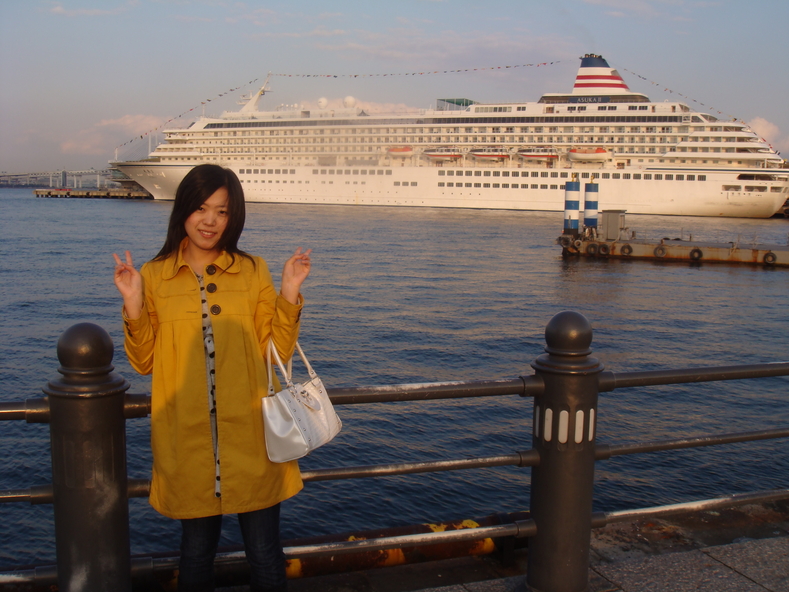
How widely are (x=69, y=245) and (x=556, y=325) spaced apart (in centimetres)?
3410

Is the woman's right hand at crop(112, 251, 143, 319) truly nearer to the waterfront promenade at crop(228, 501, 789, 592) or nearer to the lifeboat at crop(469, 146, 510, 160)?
the waterfront promenade at crop(228, 501, 789, 592)

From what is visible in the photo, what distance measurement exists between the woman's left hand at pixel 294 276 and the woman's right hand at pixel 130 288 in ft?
1.37

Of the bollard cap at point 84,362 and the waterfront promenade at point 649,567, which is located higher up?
the bollard cap at point 84,362

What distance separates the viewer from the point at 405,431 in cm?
910

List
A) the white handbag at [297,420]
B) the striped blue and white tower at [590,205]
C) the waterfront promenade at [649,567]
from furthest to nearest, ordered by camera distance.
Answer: the striped blue and white tower at [590,205], the waterfront promenade at [649,567], the white handbag at [297,420]

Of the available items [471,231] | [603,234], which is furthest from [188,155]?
[603,234]

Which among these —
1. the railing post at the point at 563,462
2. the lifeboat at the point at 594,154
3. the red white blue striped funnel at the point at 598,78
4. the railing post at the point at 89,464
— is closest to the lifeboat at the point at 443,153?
the lifeboat at the point at 594,154

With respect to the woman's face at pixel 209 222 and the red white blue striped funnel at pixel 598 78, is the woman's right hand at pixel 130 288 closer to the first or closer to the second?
the woman's face at pixel 209 222

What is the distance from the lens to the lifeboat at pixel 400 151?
66.1 metres

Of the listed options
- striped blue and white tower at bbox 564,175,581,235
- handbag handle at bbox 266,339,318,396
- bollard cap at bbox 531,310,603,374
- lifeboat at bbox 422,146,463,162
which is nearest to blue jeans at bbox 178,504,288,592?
handbag handle at bbox 266,339,318,396

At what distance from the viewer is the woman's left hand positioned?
226 centimetres

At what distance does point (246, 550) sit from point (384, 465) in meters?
0.51

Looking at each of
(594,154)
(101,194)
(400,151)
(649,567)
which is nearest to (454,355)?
(649,567)

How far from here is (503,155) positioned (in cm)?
6212
